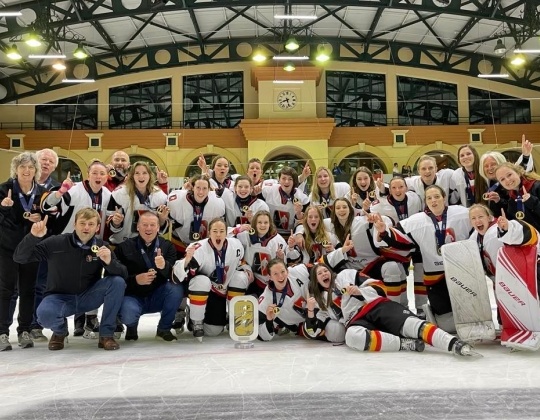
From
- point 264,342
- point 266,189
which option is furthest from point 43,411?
point 266,189

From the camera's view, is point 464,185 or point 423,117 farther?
point 423,117

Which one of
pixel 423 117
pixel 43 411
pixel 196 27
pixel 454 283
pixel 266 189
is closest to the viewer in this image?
pixel 43 411

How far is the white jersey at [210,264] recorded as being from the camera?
369cm

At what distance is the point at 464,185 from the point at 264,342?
6.88 ft

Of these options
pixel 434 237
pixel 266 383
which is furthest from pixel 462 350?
pixel 266 383

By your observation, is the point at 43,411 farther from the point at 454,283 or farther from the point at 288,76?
the point at 288,76

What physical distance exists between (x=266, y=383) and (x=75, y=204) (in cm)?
212

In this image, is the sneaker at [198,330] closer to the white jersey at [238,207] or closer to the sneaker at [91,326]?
the sneaker at [91,326]

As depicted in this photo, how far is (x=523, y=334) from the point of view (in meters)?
3.12

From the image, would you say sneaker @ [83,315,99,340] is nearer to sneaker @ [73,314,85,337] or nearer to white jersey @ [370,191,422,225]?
sneaker @ [73,314,85,337]

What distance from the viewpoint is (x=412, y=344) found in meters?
3.11

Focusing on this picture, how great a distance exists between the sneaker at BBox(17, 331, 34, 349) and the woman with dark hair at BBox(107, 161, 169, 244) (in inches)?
35.6

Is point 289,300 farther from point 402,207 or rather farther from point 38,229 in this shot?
point 38,229

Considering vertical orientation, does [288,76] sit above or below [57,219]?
above
